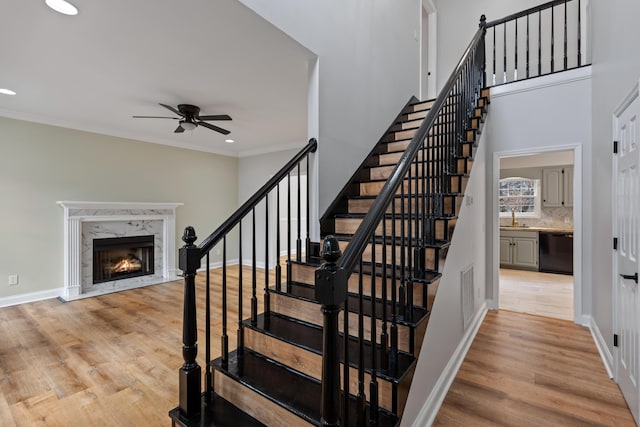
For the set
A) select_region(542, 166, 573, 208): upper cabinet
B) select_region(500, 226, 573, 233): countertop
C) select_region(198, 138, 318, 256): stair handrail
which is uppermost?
select_region(542, 166, 573, 208): upper cabinet

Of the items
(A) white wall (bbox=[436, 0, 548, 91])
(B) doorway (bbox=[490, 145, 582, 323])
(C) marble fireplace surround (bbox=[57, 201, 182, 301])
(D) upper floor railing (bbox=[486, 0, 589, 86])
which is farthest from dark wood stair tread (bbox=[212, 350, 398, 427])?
(A) white wall (bbox=[436, 0, 548, 91])

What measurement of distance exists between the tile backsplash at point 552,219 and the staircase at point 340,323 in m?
5.14

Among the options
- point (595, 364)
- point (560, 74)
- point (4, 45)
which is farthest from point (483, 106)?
point (4, 45)

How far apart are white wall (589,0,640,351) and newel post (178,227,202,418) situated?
2803 mm

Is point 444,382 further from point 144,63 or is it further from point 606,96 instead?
point 144,63

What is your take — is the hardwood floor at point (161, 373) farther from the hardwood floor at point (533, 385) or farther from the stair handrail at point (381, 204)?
the stair handrail at point (381, 204)

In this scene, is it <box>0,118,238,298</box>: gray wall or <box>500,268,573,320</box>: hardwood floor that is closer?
<box>500,268,573,320</box>: hardwood floor

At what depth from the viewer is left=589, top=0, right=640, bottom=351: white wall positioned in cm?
199

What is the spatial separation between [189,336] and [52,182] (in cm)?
442

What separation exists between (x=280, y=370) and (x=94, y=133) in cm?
509

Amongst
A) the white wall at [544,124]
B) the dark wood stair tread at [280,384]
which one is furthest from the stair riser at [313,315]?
the white wall at [544,124]

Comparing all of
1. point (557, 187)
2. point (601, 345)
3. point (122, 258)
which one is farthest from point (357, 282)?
point (557, 187)

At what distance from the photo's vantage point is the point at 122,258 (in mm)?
5352

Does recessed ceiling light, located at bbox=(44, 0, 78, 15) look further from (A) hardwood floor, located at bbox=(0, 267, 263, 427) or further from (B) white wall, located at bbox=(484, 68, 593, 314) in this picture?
(B) white wall, located at bbox=(484, 68, 593, 314)
